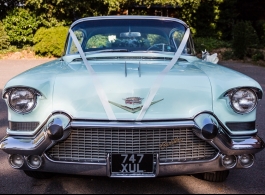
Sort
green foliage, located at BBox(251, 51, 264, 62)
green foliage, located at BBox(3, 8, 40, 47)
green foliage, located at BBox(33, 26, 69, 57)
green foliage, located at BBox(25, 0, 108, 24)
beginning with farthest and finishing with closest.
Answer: green foliage, located at BBox(3, 8, 40, 47), green foliage, located at BBox(25, 0, 108, 24), green foliage, located at BBox(33, 26, 69, 57), green foliage, located at BBox(251, 51, 264, 62)

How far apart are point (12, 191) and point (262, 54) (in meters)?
14.0

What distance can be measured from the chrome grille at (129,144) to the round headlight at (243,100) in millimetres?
397

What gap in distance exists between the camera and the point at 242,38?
15461 mm

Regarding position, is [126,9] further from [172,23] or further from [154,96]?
[154,96]

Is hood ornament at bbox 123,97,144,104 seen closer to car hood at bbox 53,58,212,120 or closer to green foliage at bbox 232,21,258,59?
car hood at bbox 53,58,212,120

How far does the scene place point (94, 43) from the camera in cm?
437

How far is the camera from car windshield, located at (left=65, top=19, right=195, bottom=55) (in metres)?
4.29

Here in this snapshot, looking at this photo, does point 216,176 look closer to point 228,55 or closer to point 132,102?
point 132,102

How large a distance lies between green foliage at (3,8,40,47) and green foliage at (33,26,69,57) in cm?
174

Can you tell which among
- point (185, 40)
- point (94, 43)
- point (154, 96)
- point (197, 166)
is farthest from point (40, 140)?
point (185, 40)

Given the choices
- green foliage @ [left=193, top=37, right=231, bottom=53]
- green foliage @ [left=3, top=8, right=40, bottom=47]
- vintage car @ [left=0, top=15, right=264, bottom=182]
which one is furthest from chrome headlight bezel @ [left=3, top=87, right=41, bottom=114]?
green foliage @ [left=3, top=8, right=40, bottom=47]

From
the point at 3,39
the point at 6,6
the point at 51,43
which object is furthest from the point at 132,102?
the point at 6,6

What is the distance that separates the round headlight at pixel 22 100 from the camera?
116 inches

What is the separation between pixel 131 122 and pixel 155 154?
0.31 metres
